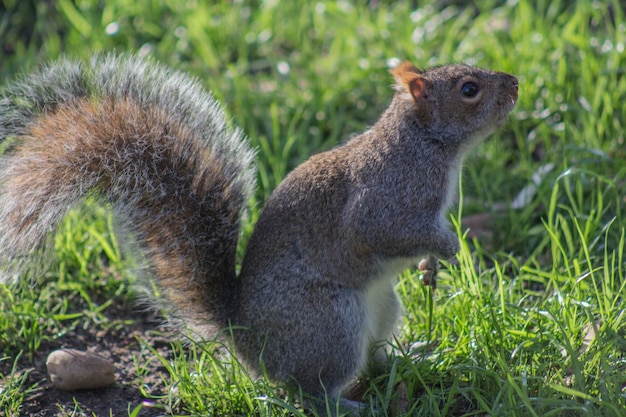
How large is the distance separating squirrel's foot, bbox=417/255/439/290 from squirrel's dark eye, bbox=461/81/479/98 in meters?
0.50

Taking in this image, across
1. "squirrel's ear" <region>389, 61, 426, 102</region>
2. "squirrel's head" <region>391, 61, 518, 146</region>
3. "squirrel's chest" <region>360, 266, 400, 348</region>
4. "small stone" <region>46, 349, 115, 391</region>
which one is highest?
"squirrel's ear" <region>389, 61, 426, 102</region>

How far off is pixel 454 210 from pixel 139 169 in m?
1.42

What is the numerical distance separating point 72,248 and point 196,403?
99 centimetres

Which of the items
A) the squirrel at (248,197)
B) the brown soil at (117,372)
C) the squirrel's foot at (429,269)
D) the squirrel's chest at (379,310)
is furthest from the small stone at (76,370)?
the squirrel's foot at (429,269)

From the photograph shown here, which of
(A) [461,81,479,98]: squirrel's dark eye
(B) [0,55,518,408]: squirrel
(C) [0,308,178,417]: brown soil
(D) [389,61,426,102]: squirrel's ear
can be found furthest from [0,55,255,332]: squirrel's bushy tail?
(A) [461,81,479,98]: squirrel's dark eye

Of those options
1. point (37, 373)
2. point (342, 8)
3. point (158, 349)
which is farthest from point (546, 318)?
point (342, 8)

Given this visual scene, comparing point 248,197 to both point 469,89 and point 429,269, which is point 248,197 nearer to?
→ point 429,269

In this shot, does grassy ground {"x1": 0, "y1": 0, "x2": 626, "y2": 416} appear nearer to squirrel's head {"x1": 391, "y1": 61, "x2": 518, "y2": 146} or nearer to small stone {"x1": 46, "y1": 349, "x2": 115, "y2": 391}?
small stone {"x1": 46, "y1": 349, "x2": 115, "y2": 391}

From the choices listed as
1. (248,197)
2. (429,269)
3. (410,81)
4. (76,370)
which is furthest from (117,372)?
(410,81)

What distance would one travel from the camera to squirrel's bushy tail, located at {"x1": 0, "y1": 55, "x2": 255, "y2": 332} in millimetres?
2381

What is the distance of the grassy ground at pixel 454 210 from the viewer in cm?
237

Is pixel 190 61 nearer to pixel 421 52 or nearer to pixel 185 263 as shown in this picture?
pixel 421 52

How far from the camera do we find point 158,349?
2867mm

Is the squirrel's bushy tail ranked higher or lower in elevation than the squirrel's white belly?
higher
